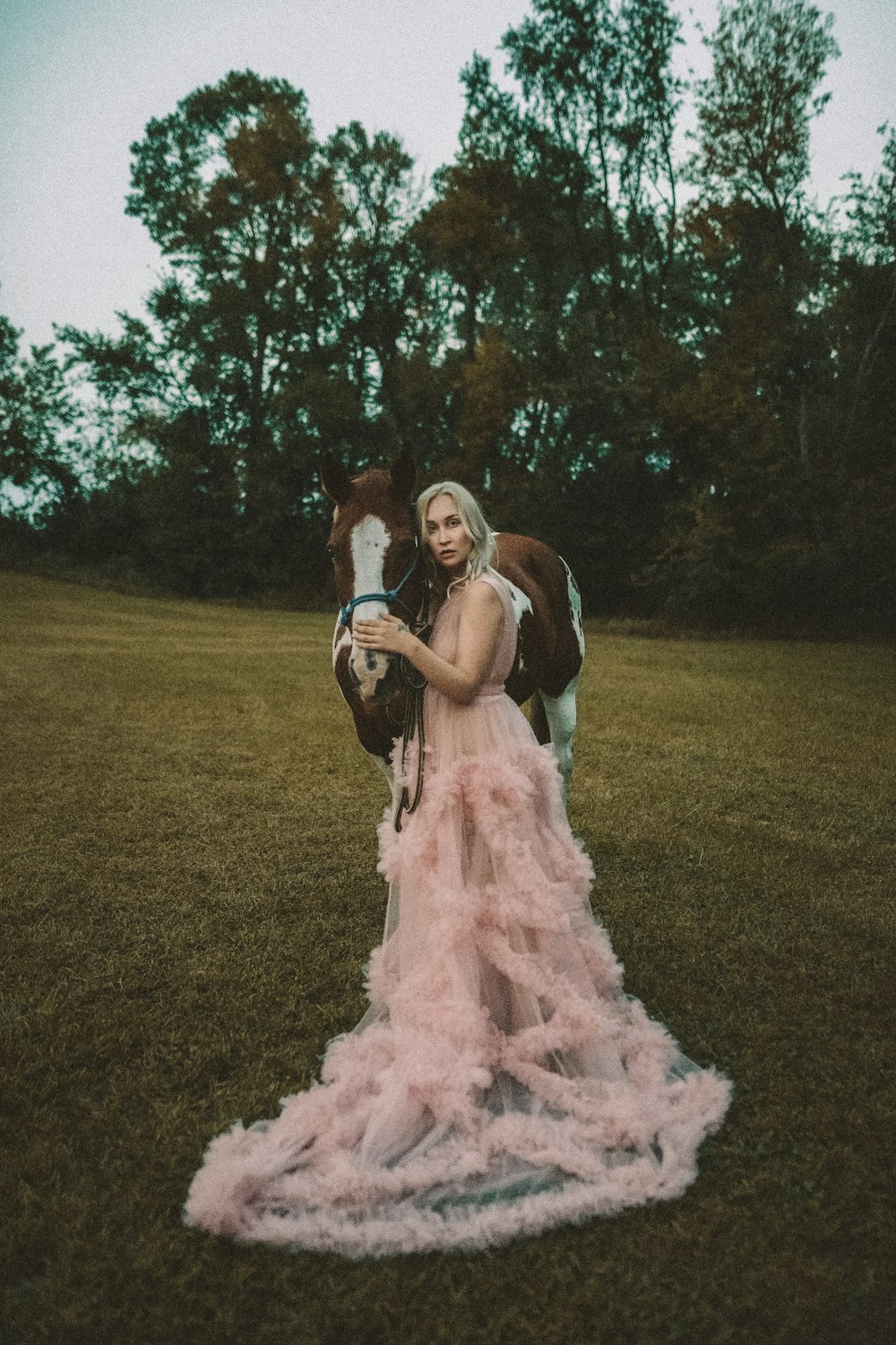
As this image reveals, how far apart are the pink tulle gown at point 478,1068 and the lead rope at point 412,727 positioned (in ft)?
0.13

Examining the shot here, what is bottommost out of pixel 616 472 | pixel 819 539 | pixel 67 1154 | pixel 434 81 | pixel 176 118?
pixel 67 1154

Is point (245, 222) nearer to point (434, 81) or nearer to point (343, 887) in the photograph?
point (434, 81)

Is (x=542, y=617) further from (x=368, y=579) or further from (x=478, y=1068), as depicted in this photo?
(x=478, y=1068)

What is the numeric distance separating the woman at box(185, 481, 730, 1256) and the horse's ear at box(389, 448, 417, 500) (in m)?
0.10

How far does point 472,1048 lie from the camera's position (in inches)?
99.4

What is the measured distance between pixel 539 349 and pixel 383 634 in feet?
70.1

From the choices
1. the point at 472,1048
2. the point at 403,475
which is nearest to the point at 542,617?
the point at 403,475

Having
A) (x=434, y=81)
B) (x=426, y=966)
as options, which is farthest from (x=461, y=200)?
(x=426, y=966)

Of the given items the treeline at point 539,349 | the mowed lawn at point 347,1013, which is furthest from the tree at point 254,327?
the mowed lawn at point 347,1013

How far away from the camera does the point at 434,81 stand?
23281mm

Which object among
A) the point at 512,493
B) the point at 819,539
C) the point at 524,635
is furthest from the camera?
the point at 512,493

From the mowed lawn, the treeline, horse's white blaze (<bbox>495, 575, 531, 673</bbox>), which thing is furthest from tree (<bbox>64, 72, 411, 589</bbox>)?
horse's white blaze (<bbox>495, 575, 531, 673</bbox>)

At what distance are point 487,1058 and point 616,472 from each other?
66.3 ft

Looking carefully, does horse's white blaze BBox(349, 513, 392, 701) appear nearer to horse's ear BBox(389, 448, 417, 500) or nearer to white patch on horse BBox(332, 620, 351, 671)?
horse's ear BBox(389, 448, 417, 500)
